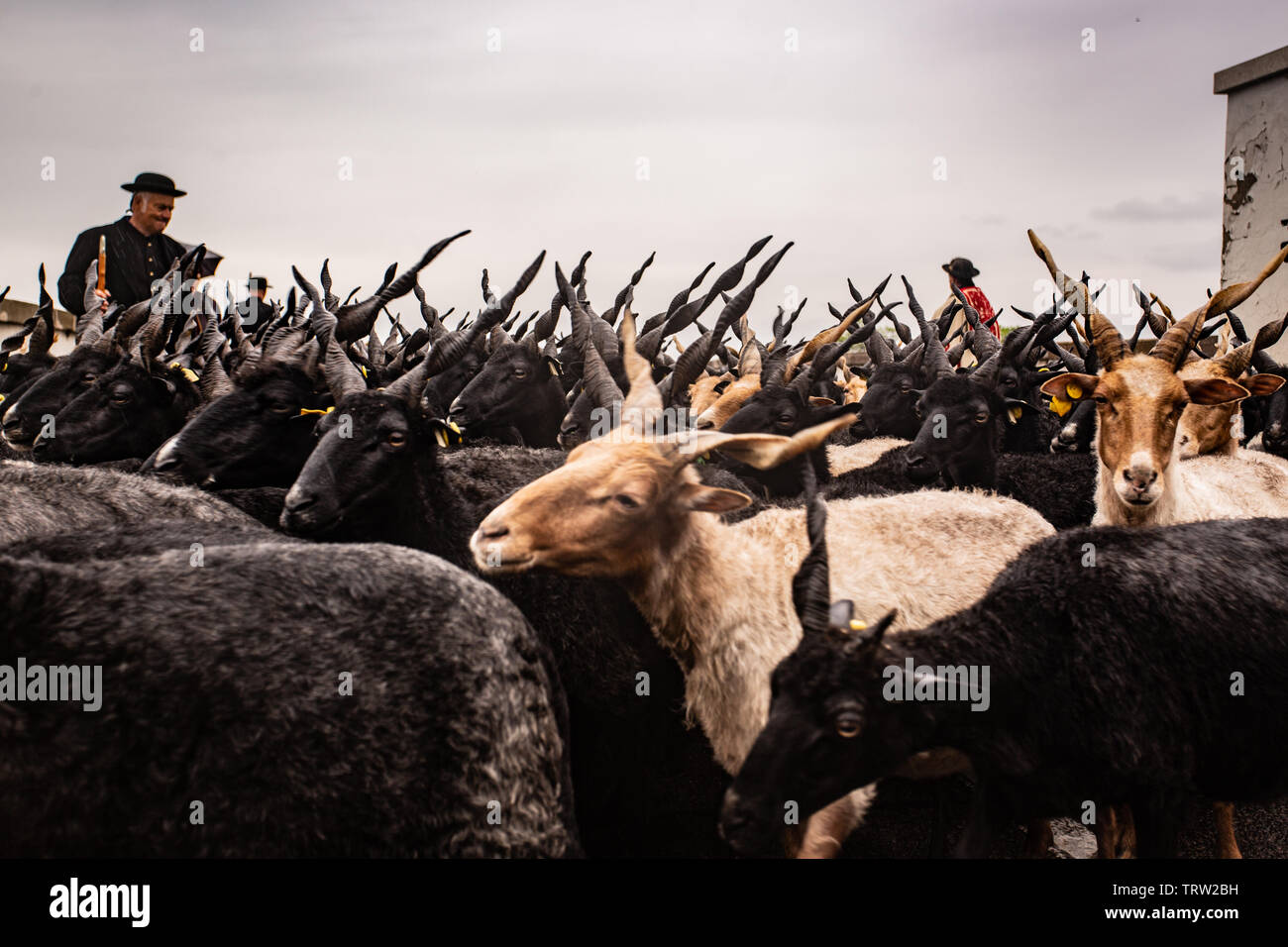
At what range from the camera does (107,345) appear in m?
7.76

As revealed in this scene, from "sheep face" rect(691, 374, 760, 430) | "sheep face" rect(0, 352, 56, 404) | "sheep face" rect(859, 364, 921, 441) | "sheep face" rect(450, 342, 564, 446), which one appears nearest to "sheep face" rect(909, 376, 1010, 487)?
"sheep face" rect(691, 374, 760, 430)

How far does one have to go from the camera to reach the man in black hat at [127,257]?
855 centimetres

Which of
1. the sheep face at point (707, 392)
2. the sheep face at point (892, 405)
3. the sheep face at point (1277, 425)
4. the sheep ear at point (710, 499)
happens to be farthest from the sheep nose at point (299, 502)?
the sheep face at point (1277, 425)

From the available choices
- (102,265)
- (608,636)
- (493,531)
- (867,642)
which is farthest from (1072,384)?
(102,265)

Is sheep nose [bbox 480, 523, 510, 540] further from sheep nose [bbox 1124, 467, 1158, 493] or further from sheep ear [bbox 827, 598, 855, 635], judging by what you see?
sheep nose [bbox 1124, 467, 1158, 493]

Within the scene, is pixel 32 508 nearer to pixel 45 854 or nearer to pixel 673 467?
pixel 45 854

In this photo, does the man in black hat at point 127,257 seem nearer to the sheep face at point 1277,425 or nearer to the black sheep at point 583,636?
the black sheep at point 583,636

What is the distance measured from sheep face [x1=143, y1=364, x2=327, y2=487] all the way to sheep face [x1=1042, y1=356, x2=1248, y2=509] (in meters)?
4.24

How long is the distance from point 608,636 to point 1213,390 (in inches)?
133

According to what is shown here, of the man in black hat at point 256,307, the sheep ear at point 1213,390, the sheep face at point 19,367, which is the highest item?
the man in black hat at point 256,307

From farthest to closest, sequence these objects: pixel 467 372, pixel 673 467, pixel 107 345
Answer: pixel 467 372, pixel 107 345, pixel 673 467

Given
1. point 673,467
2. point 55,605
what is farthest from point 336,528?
point 55,605

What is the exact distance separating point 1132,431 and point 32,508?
5.28 m

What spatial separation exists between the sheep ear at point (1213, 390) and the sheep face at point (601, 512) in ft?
9.13
